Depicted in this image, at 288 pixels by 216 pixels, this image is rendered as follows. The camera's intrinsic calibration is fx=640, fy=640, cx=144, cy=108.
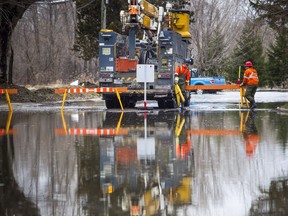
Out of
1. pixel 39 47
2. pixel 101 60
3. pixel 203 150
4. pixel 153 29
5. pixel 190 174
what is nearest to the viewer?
pixel 190 174

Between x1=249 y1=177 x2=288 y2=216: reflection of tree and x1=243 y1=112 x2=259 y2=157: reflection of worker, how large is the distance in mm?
2794

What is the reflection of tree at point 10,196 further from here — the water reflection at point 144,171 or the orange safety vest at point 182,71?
the orange safety vest at point 182,71

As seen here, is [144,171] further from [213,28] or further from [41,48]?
[41,48]

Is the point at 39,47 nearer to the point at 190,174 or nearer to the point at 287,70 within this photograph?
the point at 287,70

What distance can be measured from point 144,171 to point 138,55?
17422 millimetres

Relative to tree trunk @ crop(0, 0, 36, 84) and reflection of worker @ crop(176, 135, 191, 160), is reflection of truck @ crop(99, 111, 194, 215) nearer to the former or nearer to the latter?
reflection of worker @ crop(176, 135, 191, 160)

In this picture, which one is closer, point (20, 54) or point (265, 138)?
point (265, 138)

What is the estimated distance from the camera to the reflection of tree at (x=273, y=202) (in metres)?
6.66

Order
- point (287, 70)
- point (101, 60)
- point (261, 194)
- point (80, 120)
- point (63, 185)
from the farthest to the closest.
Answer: point (287, 70) → point (101, 60) → point (80, 120) → point (63, 185) → point (261, 194)

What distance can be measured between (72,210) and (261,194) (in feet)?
Answer: 7.50

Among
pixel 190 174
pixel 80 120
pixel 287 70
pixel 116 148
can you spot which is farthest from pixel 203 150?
pixel 287 70

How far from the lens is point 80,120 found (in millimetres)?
19656

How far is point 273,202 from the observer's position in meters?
7.11

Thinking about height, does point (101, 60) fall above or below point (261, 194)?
above
